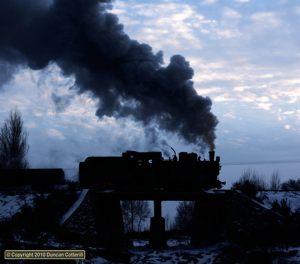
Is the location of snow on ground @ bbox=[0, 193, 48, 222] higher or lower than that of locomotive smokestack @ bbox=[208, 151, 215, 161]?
lower

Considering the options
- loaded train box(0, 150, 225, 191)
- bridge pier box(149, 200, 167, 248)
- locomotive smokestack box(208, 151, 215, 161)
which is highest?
locomotive smokestack box(208, 151, 215, 161)

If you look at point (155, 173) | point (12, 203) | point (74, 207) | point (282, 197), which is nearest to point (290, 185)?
point (282, 197)

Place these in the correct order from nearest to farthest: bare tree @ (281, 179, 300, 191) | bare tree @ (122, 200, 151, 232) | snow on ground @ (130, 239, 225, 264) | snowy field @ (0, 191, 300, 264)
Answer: snowy field @ (0, 191, 300, 264)
snow on ground @ (130, 239, 225, 264)
bare tree @ (281, 179, 300, 191)
bare tree @ (122, 200, 151, 232)

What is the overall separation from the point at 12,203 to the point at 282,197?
16.7 metres

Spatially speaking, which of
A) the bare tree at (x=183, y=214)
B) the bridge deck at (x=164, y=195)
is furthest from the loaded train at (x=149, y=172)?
the bare tree at (x=183, y=214)

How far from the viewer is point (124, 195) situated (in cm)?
2027

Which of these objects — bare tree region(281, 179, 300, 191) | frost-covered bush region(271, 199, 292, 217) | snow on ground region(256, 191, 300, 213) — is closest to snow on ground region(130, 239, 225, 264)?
frost-covered bush region(271, 199, 292, 217)

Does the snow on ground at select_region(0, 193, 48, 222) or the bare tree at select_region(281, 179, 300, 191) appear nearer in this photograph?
the snow on ground at select_region(0, 193, 48, 222)

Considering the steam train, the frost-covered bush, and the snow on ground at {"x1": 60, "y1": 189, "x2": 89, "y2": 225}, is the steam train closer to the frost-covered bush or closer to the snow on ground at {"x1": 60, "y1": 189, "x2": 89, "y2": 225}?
the snow on ground at {"x1": 60, "y1": 189, "x2": 89, "y2": 225}

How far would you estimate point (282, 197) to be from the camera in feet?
64.6

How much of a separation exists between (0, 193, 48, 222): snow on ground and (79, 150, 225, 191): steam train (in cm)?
510

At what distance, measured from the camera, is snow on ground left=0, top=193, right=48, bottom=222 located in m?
17.3

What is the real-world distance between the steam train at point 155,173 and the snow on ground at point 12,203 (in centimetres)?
510

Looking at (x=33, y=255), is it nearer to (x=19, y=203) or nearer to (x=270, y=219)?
(x=19, y=203)
